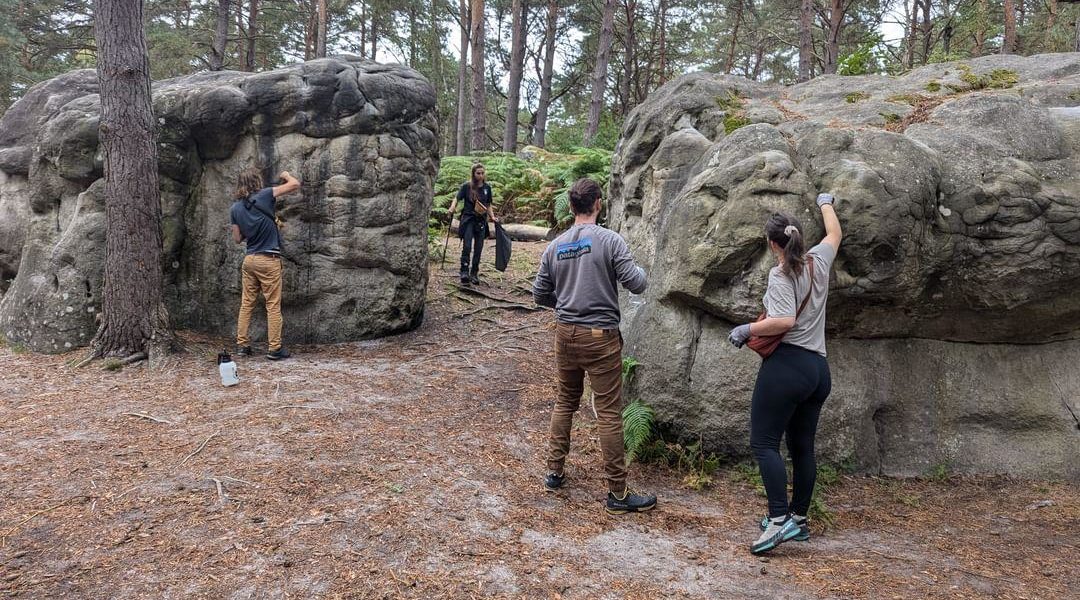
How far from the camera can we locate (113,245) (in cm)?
730

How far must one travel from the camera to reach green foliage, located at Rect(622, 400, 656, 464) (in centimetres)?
514

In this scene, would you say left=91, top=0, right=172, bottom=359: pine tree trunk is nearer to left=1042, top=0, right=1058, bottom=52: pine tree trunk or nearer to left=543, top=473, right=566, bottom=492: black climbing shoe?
left=543, top=473, right=566, bottom=492: black climbing shoe

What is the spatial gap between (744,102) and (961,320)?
3.18m

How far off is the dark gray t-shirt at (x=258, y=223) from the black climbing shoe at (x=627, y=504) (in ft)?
18.2

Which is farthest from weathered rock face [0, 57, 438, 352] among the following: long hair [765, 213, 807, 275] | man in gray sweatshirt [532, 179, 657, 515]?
long hair [765, 213, 807, 275]

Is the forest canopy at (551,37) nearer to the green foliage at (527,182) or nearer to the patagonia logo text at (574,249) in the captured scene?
the green foliage at (527,182)

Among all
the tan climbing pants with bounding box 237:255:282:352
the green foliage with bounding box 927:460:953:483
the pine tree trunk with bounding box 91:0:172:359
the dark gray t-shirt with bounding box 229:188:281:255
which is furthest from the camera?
the tan climbing pants with bounding box 237:255:282:352

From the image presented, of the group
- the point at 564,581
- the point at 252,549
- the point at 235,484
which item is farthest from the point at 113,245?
the point at 564,581

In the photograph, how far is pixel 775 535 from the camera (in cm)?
380

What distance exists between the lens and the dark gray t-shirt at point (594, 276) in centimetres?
429

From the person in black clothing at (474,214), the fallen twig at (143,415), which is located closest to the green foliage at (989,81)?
the person in black clothing at (474,214)

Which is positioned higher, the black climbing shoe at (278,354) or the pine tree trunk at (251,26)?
the pine tree trunk at (251,26)

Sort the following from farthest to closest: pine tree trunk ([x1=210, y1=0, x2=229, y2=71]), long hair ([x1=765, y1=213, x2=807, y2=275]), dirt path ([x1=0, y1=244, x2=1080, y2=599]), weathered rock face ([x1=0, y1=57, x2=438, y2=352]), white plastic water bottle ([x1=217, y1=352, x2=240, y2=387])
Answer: pine tree trunk ([x1=210, y1=0, x2=229, y2=71]) → weathered rock face ([x1=0, y1=57, x2=438, y2=352]) → white plastic water bottle ([x1=217, y1=352, x2=240, y2=387]) → long hair ([x1=765, y1=213, x2=807, y2=275]) → dirt path ([x1=0, y1=244, x2=1080, y2=599])

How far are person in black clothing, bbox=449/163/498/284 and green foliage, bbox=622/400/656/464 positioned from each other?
6.07 m
